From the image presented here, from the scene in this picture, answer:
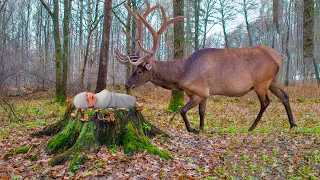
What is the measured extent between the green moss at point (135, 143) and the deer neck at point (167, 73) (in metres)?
2.28

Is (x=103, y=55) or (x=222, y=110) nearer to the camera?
(x=103, y=55)

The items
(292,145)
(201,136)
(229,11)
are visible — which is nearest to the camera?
(292,145)

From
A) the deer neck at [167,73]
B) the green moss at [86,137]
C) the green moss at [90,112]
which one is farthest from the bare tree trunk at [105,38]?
the green moss at [86,137]

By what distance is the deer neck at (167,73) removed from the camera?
7145 millimetres

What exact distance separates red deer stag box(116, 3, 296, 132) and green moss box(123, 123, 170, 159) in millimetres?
2037

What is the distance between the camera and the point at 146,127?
5641mm

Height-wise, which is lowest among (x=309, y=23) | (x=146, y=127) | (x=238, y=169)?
(x=238, y=169)

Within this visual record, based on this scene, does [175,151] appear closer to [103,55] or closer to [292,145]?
[292,145]

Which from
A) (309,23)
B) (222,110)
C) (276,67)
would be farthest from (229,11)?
(276,67)

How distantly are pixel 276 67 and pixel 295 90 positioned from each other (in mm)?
9457

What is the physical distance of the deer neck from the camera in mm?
7145

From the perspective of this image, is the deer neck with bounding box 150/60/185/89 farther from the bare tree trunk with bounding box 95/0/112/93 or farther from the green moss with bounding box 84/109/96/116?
the bare tree trunk with bounding box 95/0/112/93

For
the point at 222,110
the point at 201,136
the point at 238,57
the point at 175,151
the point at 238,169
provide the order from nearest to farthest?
the point at 238,169 < the point at 175,151 < the point at 201,136 < the point at 238,57 < the point at 222,110

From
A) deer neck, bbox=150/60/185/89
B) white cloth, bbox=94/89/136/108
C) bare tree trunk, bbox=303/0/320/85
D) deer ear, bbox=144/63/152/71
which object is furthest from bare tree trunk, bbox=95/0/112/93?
bare tree trunk, bbox=303/0/320/85
